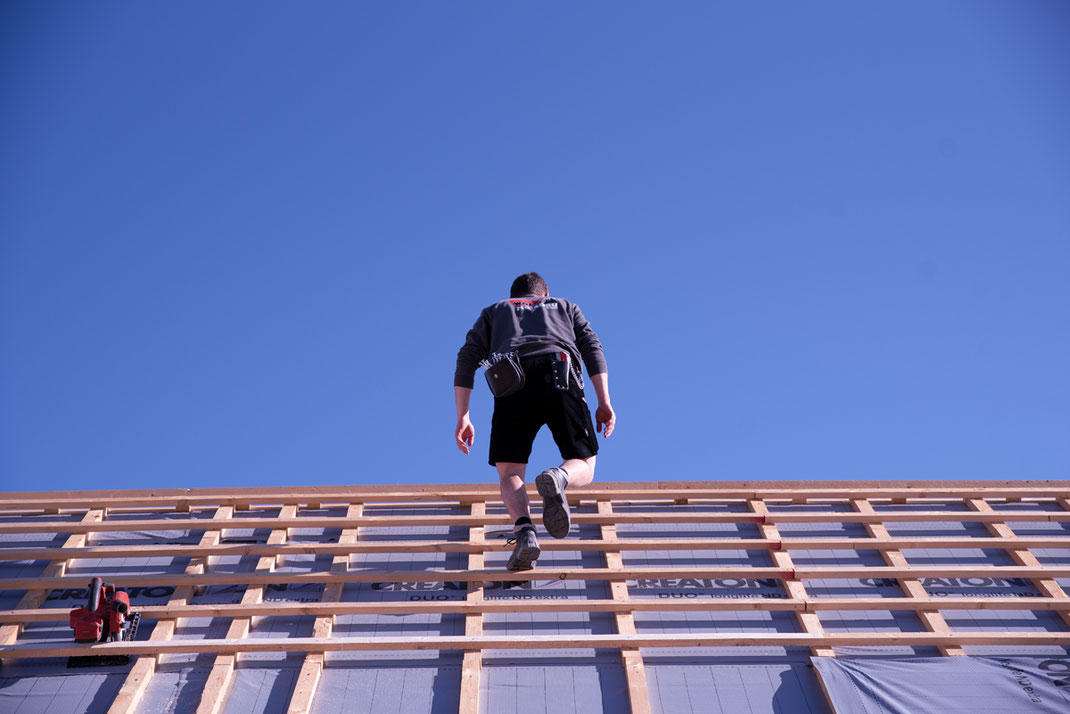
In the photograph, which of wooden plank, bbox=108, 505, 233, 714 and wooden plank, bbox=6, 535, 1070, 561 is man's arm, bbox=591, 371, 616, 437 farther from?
wooden plank, bbox=108, 505, 233, 714

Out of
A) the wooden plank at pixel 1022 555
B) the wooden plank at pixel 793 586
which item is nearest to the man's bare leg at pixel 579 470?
the wooden plank at pixel 793 586

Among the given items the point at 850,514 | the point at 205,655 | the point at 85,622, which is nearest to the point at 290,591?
the point at 205,655

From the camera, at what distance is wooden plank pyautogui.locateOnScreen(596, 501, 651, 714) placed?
3600 millimetres

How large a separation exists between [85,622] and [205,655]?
1.63 ft

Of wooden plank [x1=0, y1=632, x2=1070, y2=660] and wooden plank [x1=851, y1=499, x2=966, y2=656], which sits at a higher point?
wooden plank [x1=851, y1=499, x2=966, y2=656]

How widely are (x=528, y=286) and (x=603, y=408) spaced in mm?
763

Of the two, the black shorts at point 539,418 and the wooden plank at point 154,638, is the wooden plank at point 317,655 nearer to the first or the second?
the wooden plank at point 154,638

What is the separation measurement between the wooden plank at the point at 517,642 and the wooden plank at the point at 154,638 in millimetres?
72

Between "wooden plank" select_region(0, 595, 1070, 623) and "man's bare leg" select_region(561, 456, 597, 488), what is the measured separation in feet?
1.75

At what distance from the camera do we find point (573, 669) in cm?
384

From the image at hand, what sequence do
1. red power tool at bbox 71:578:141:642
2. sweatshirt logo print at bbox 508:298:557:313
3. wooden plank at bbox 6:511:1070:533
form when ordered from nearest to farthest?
red power tool at bbox 71:578:141:642
sweatshirt logo print at bbox 508:298:557:313
wooden plank at bbox 6:511:1070:533

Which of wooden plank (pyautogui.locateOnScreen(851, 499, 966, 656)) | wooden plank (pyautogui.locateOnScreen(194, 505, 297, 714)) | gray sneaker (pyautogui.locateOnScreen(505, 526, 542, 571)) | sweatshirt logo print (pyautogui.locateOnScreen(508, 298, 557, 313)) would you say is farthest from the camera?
sweatshirt logo print (pyautogui.locateOnScreen(508, 298, 557, 313))

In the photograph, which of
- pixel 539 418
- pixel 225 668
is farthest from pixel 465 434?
pixel 225 668

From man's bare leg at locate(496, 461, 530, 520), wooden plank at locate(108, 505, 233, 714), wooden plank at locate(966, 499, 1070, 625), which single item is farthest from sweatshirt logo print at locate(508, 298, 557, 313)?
wooden plank at locate(966, 499, 1070, 625)
